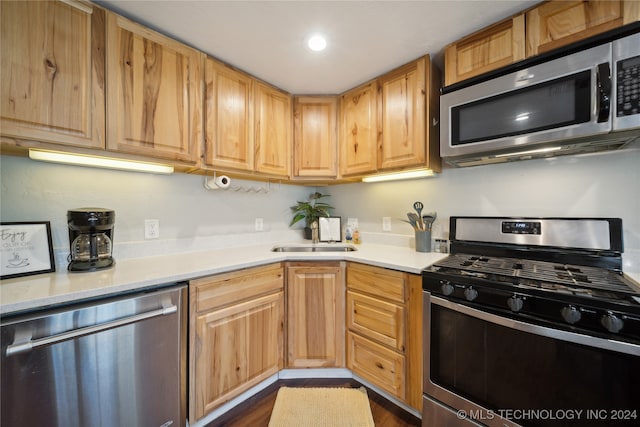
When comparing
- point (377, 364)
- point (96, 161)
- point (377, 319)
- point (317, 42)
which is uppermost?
point (317, 42)

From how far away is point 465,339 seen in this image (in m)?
1.16

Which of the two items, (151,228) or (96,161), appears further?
(151,228)

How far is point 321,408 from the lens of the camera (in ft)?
4.83

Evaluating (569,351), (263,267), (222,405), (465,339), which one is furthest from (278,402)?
(569,351)

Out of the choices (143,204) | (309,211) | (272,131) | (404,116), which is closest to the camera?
(143,204)

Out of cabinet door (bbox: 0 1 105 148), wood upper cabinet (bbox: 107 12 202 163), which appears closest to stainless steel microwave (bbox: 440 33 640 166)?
wood upper cabinet (bbox: 107 12 202 163)

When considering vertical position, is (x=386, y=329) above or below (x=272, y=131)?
below

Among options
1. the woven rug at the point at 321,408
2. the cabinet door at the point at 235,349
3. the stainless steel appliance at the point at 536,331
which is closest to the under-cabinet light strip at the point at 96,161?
the cabinet door at the point at 235,349

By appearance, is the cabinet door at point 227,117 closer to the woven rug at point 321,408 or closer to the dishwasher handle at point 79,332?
the dishwasher handle at point 79,332

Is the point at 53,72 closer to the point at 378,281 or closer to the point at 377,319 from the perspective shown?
the point at 378,281

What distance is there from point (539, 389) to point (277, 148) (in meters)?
2.07

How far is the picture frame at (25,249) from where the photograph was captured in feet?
3.62

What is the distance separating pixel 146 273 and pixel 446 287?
1.50 m

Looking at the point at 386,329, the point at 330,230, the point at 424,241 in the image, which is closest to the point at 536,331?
the point at 386,329
